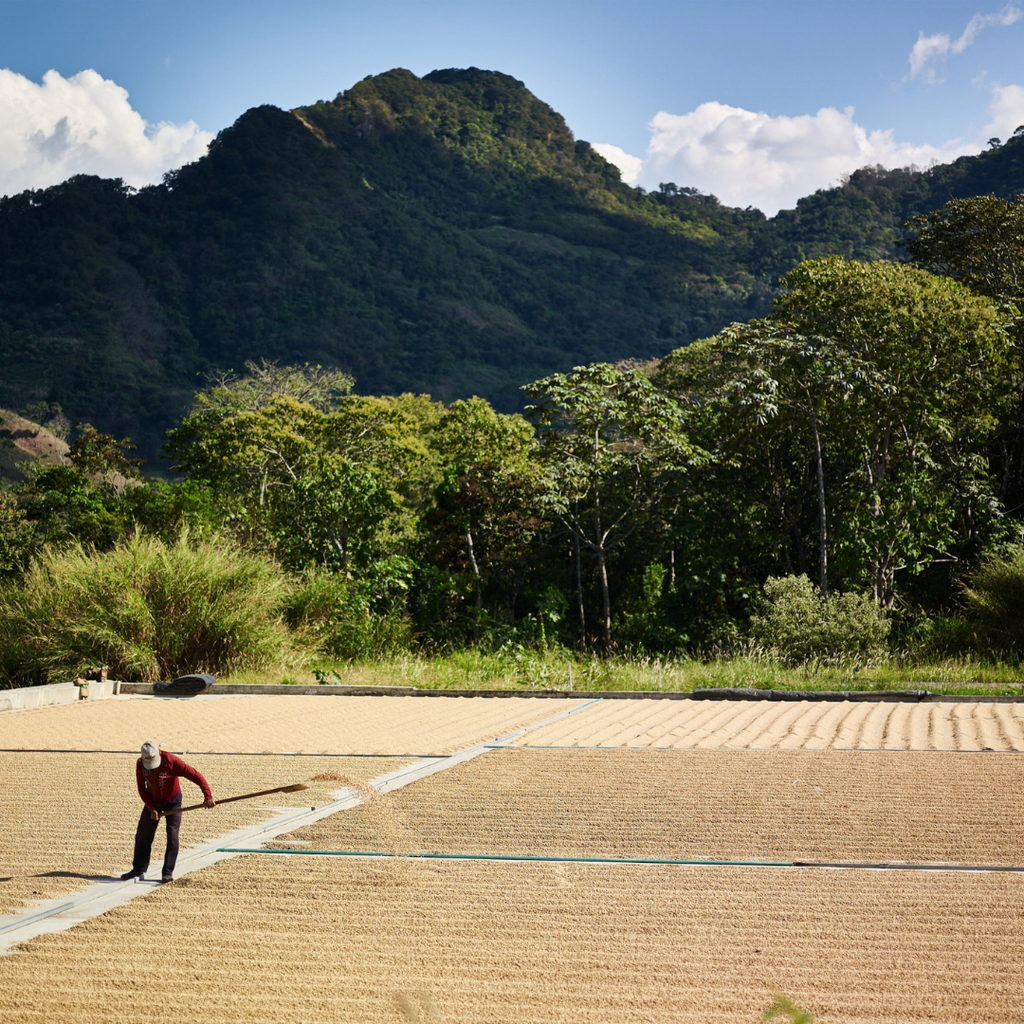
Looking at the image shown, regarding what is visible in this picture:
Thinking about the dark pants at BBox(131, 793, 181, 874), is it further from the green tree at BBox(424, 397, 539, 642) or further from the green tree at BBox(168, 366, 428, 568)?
the green tree at BBox(424, 397, 539, 642)

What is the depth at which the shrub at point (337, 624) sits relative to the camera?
1405cm

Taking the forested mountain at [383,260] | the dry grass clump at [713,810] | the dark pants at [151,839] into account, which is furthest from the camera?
the forested mountain at [383,260]

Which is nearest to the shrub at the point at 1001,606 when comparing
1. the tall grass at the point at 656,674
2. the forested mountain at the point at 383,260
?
the tall grass at the point at 656,674

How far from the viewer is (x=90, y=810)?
554 cm

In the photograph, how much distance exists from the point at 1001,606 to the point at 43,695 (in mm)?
11369

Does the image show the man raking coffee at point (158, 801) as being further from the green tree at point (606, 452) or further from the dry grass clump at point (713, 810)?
the green tree at point (606, 452)

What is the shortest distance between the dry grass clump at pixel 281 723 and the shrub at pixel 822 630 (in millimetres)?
3996

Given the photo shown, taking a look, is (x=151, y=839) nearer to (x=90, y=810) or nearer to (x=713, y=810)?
(x=90, y=810)

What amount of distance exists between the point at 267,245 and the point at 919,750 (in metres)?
89.0

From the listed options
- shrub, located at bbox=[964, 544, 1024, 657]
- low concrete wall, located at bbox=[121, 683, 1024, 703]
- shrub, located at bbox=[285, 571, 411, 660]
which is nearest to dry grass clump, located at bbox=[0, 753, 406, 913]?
low concrete wall, located at bbox=[121, 683, 1024, 703]

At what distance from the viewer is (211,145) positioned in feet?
321

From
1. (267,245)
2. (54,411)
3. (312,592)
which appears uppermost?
(267,245)

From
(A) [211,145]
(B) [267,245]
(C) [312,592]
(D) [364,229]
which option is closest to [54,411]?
(B) [267,245]

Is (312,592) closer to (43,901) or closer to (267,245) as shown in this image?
(43,901)
